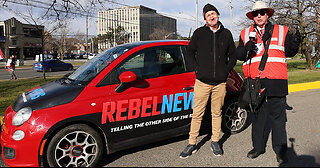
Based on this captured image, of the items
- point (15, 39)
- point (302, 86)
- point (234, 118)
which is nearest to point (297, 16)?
point (302, 86)

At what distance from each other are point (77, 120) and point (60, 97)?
0.35 metres

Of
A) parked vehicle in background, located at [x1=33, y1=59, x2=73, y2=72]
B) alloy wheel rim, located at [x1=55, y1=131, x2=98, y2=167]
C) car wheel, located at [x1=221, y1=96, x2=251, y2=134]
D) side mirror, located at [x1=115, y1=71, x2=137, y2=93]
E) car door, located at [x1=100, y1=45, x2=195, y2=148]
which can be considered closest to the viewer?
alloy wheel rim, located at [x1=55, y1=131, x2=98, y2=167]

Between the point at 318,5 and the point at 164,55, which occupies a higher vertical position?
the point at 318,5

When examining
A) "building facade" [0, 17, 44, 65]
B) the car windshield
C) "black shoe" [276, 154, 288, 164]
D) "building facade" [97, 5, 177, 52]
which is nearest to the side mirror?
the car windshield

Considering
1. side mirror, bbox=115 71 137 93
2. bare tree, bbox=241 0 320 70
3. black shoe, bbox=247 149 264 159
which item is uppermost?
bare tree, bbox=241 0 320 70

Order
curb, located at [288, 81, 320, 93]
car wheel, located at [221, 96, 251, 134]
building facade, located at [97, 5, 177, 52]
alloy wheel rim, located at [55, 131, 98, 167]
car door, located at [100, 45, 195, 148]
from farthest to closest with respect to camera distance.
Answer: building facade, located at [97, 5, 177, 52] → curb, located at [288, 81, 320, 93] → car wheel, located at [221, 96, 251, 134] → car door, located at [100, 45, 195, 148] → alloy wheel rim, located at [55, 131, 98, 167]

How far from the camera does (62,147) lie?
10.3 ft

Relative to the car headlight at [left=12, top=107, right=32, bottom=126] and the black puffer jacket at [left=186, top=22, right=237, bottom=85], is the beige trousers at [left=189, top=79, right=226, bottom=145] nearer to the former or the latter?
the black puffer jacket at [left=186, top=22, right=237, bottom=85]

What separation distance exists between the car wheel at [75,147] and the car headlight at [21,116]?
384 millimetres

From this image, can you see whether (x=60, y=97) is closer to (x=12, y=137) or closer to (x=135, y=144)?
(x=12, y=137)

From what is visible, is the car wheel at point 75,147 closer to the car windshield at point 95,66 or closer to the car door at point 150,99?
the car door at point 150,99

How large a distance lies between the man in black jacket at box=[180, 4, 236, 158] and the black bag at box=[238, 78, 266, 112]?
0.27m

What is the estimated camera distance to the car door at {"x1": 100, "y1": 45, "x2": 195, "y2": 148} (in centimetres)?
338

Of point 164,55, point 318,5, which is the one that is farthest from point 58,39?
point 164,55
